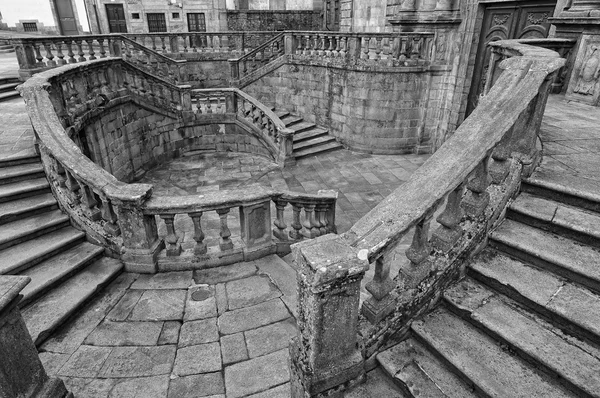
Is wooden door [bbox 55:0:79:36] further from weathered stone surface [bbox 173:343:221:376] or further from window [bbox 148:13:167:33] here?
weathered stone surface [bbox 173:343:221:376]

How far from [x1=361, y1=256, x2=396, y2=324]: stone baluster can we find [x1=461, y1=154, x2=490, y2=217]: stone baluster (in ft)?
3.65

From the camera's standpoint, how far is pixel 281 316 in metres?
4.32

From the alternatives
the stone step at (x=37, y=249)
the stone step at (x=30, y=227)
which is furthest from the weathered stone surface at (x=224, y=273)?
the stone step at (x=30, y=227)

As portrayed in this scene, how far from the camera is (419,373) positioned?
303 cm

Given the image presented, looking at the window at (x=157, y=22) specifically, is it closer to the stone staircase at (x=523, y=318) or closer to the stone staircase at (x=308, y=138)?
the stone staircase at (x=308, y=138)

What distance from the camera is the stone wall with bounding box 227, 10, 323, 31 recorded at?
84.0 feet

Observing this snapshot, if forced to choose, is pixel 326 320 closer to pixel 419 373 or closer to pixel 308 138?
pixel 419 373

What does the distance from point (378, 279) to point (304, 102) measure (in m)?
12.8

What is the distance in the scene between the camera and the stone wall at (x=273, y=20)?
84.0 feet

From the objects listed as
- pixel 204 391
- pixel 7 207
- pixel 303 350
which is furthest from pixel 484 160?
pixel 7 207

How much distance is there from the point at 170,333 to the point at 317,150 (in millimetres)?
9939

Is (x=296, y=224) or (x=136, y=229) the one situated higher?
(x=136, y=229)

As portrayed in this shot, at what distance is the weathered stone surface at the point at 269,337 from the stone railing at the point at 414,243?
2.85ft

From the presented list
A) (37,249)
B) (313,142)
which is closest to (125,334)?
(37,249)
